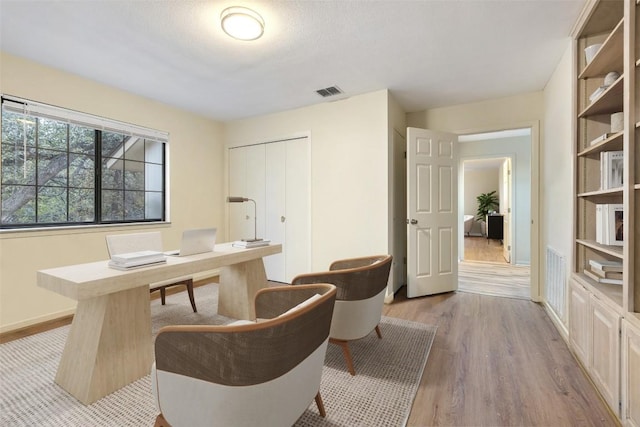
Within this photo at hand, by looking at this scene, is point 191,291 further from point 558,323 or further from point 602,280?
point 558,323

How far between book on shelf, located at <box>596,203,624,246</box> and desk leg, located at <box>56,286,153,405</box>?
9.56 ft

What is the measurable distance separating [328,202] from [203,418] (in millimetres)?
2820

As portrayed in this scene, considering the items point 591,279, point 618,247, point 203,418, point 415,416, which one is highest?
point 618,247

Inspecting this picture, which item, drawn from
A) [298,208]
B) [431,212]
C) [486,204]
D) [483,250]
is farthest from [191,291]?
[486,204]

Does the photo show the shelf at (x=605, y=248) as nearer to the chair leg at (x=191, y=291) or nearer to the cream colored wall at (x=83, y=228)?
the chair leg at (x=191, y=291)

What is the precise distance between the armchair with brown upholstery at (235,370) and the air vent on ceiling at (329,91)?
2668 mm

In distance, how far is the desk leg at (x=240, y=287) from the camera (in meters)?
2.72

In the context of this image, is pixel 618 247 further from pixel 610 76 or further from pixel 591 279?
pixel 610 76

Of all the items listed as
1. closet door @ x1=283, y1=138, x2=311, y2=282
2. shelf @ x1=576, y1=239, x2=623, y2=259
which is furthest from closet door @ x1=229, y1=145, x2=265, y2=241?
shelf @ x1=576, y1=239, x2=623, y2=259

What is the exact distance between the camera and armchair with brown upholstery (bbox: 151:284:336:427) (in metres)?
0.95

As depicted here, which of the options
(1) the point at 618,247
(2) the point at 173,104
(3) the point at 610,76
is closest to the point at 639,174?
(1) the point at 618,247

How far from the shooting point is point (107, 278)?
1558 mm

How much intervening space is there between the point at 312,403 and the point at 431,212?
2.57m

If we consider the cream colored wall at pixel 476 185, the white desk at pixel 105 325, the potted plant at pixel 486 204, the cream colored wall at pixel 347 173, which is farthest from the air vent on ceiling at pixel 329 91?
the cream colored wall at pixel 476 185
